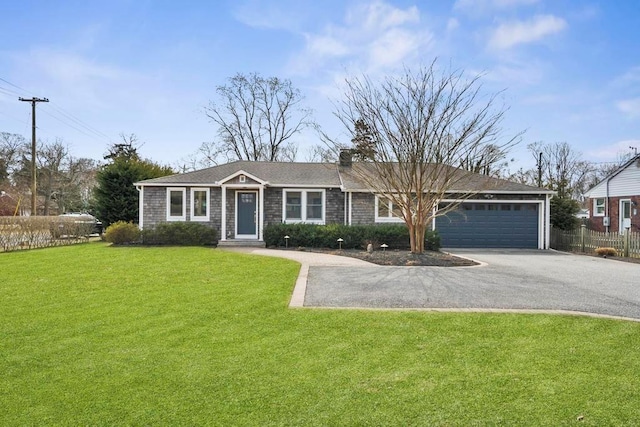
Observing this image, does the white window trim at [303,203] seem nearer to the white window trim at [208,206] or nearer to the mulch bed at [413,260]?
the white window trim at [208,206]

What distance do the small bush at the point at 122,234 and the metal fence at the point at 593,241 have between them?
18.6 metres

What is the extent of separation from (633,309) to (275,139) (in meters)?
35.5

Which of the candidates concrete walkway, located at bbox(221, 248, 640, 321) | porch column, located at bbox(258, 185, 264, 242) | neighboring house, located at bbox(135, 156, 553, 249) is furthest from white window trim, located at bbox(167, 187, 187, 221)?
concrete walkway, located at bbox(221, 248, 640, 321)

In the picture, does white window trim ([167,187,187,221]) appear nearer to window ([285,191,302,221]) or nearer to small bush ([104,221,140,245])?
small bush ([104,221,140,245])

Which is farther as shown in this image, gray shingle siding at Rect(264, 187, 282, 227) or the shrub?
gray shingle siding at Rect(264, 187, 282, 227)

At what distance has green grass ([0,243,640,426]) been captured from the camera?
3.46 m

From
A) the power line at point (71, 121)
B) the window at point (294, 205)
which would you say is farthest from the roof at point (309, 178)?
the power line at point (71, 121)

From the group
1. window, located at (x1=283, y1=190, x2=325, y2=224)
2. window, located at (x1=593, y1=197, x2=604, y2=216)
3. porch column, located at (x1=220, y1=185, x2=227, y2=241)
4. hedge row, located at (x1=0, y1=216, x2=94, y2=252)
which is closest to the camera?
hedge row, located at (x1=0, y1=216, x2=94, y2=252)

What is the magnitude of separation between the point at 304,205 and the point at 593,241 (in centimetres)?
1209

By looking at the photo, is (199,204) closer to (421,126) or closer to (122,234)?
(122,234)

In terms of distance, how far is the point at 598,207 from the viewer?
26.5 metres

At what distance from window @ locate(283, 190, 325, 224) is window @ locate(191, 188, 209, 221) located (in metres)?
3.53

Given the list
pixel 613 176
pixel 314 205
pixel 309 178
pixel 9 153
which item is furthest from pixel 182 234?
pixel 9 153

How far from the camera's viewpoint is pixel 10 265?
12.0m
